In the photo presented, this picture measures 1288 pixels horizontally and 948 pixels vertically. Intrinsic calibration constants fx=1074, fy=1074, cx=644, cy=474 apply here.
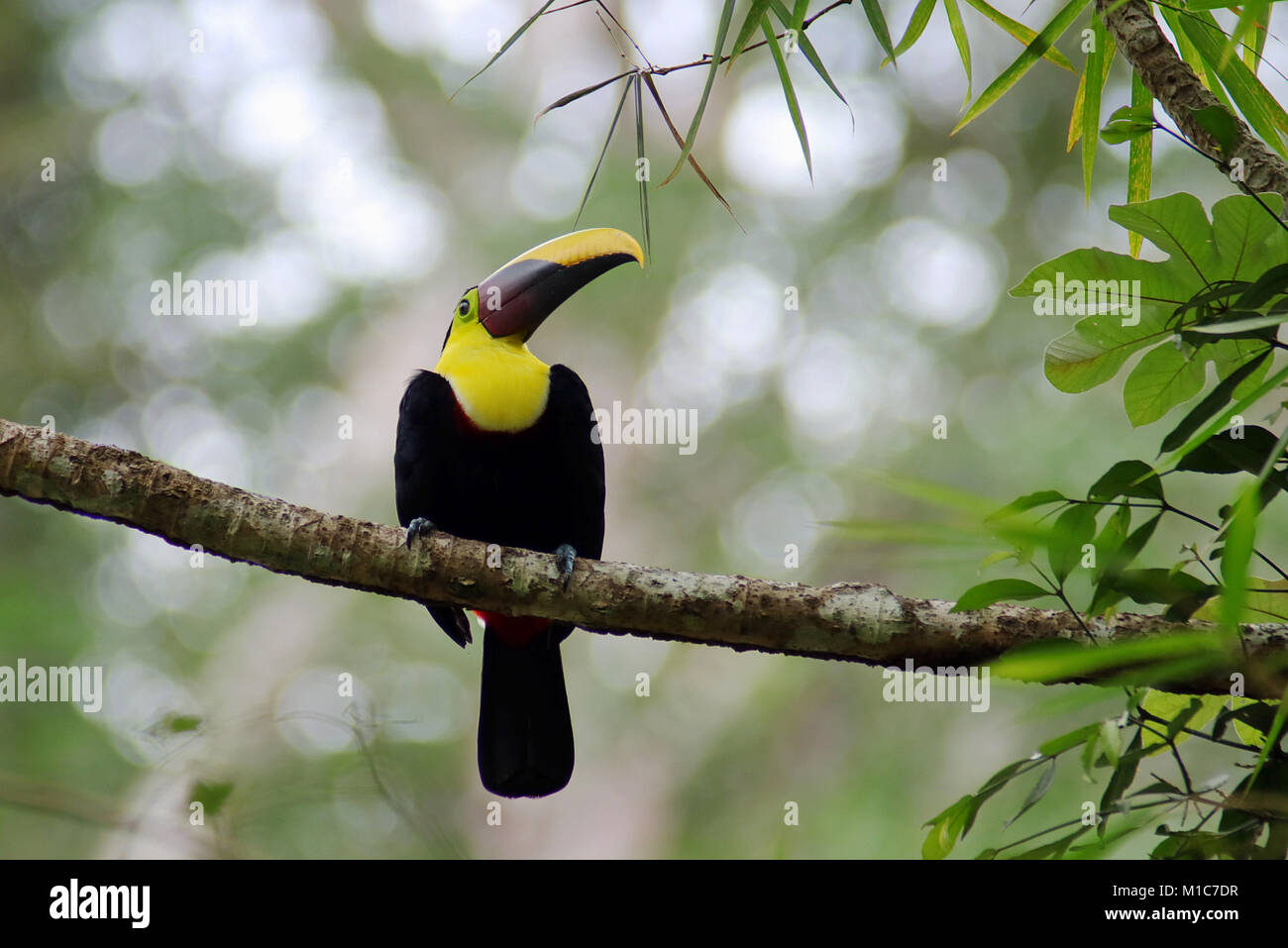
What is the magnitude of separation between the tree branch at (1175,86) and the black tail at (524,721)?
6.91 feet

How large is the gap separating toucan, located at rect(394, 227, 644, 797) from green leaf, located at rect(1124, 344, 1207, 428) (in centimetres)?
174

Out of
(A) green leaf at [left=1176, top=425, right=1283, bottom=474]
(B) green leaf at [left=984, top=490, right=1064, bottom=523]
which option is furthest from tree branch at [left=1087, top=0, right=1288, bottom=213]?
(B) green leaf at [left=984, top=490, right=1064, bottom=523]

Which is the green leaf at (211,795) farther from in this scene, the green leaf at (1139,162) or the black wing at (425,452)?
the green leaf at (1139,162)

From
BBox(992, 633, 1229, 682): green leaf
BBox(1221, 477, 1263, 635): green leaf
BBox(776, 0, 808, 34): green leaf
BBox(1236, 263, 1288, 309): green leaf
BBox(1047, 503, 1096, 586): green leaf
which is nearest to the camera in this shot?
BBox(1221, 477, 1263, 635): green leaf

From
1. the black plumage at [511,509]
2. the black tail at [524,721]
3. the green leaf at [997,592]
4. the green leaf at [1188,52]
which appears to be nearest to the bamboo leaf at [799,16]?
the green leaf at [1188,52]

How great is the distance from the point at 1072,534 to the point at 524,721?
1.96 metres

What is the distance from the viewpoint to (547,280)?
3459 millimetres

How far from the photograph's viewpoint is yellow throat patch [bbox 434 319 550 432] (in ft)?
10.6

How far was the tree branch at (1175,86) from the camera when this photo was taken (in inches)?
73.2

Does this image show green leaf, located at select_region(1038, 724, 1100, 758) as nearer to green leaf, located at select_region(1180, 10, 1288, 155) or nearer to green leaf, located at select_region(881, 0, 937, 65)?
green leaf, located at select_region(1180, 10, 1288, 155)

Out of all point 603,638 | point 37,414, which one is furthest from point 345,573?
point 37,414

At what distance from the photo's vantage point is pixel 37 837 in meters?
7.02

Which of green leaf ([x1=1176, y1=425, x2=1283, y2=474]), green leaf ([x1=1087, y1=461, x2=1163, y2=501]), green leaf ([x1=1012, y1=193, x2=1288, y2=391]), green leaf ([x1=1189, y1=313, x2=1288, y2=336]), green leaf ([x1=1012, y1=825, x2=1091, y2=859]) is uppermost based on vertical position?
green leaf ([x1=1012, y1=193, x2=1288, y2=391])
